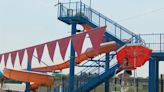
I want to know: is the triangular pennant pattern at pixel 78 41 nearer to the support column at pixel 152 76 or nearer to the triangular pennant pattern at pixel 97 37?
the triangular pennant pattern at pixel 97 37

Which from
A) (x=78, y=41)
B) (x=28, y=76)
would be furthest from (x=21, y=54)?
(x=28, y=76)

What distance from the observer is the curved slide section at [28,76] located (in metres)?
29.8

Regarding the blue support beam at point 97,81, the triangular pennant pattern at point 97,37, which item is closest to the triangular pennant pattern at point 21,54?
the triangular pennant pattern at point 97,37

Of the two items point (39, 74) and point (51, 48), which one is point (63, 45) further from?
point (39, 74)

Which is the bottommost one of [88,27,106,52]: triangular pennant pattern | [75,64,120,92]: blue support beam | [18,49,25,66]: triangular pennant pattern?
[75,64,120,92]: blue support beam

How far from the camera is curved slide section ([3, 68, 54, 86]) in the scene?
97.7ft

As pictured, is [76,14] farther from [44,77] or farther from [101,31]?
[101,31]

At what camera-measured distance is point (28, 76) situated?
1195 inches

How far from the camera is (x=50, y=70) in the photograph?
3675cm

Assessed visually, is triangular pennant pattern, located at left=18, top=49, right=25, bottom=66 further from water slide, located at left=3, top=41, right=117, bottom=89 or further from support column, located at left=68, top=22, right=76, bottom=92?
support column, located at left=68, top=22, right=76, bottom=92

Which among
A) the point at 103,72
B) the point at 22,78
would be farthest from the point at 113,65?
the point at 22,78

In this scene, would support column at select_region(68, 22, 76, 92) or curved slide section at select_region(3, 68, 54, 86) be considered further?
support column at select_region(68, 22, 76, 92)

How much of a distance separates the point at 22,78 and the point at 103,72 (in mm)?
5562

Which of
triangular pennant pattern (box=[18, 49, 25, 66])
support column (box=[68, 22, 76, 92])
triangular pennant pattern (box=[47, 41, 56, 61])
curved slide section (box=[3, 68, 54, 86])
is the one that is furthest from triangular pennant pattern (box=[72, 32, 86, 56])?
support column (box=[68, 22, 76, 92])
